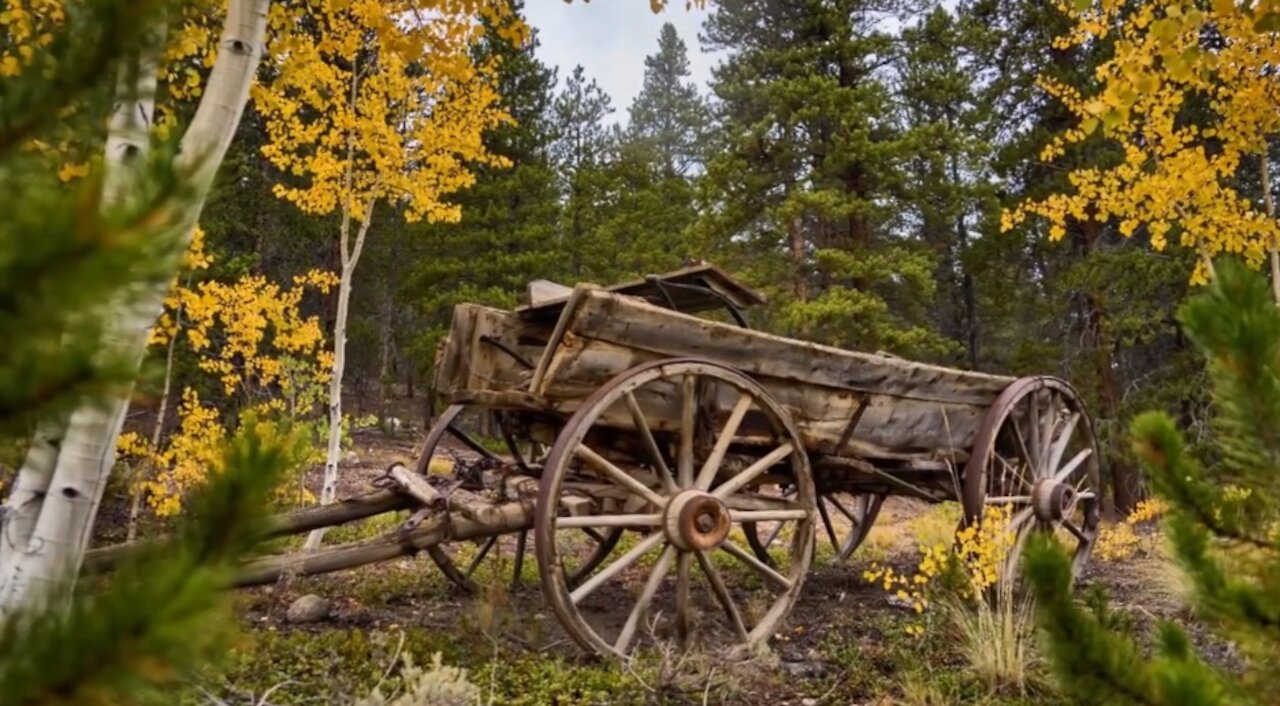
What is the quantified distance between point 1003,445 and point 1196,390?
8547mm

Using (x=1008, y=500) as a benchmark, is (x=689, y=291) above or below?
above

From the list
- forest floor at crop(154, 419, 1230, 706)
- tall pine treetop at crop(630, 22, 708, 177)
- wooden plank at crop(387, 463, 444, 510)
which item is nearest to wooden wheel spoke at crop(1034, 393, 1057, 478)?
forest floor at crop(154, 419, 1230, 706)

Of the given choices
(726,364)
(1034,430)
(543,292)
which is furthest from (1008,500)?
(543,292)

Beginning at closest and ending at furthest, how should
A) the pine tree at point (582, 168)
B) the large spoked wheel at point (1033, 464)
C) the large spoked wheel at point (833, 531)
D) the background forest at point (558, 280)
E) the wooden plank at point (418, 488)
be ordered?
the background forest at point (558, 280) → the wooden plank at point (418, 488) → the large spoked wheel at point (1033, 464) → the large spoked wheel at point (833, 531) → the pine tree at point (582, 168)

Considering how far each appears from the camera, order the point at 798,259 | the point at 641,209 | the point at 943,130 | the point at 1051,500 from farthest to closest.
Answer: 1. the point at 641,209
2. the point at 798,259
3. the point at 943,130
4. the point at 1051,500

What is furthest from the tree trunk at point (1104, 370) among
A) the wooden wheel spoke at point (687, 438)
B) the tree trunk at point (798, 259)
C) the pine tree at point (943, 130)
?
the wooden wheel spoke at point (687, 438)

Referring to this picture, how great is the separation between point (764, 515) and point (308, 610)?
2645 millimetres

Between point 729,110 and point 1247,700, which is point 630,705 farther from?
point 729,110

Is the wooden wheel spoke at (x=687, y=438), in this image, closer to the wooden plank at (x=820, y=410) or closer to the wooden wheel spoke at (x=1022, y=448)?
the wooden plank at (x=820, y=410)

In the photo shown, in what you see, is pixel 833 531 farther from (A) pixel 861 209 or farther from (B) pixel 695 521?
(A) pixel 861 209

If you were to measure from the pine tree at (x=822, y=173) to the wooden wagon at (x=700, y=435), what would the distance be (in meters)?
8.69

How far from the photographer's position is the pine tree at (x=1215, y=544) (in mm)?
1178

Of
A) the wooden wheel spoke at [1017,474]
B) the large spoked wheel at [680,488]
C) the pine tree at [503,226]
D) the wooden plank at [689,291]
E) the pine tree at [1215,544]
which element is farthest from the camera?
the pine tree at [503,226]

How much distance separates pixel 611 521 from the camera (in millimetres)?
4051
